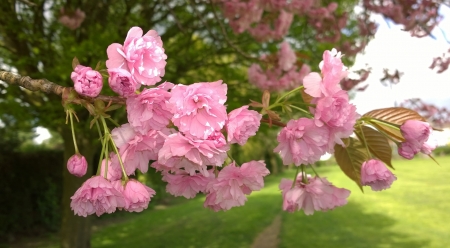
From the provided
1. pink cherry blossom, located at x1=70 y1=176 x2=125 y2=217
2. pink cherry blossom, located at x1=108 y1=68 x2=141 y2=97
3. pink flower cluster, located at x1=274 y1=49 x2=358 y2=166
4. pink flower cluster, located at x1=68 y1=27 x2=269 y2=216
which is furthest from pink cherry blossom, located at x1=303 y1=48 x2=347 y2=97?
pink cherry blossom, located at x1=70 y1=176 x2=125 y2=217

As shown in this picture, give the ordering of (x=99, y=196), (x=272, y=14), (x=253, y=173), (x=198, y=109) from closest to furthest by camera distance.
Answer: (x=198, y=109), (x=99, y=196), (x=253, y=173), (x=272, y=14)

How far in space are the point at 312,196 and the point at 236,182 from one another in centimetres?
31

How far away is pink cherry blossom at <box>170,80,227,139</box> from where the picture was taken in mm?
811

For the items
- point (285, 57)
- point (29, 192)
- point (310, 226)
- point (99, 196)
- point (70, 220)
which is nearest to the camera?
point (99, 196)

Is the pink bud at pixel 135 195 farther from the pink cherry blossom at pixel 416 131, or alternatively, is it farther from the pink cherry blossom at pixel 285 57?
the pink cherry blossom at pixel 285 57

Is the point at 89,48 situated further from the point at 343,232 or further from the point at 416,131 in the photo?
the point at 343,232

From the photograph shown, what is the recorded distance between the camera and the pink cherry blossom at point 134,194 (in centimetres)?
92

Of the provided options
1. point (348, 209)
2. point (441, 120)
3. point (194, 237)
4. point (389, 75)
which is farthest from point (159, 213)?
point (389, 75)

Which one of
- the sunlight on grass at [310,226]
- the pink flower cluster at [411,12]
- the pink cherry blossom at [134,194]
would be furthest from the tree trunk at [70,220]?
the pink cherry blossom at [134,194]

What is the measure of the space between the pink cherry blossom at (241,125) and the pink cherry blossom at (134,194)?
0.24 m

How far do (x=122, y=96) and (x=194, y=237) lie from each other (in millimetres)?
7505

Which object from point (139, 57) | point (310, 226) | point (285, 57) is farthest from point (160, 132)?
point (310, 226)

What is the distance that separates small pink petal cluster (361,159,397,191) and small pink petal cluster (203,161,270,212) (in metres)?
0.26

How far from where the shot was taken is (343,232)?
25.4ft
